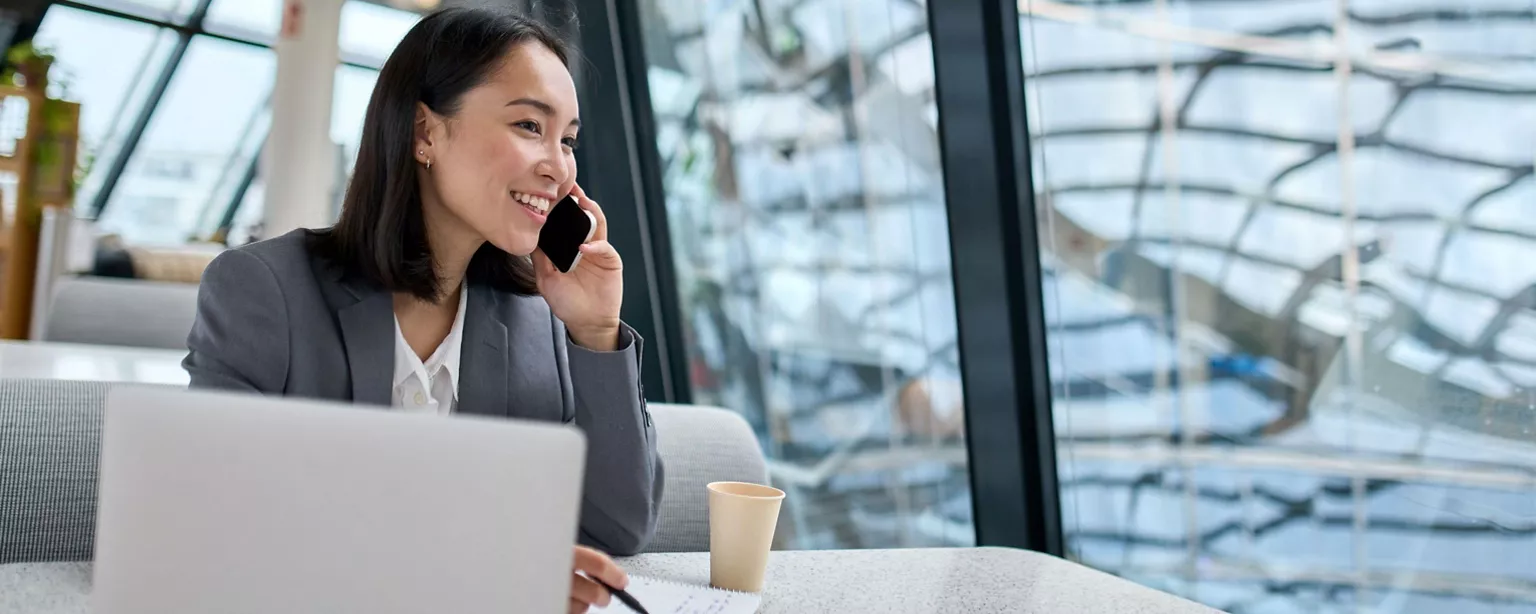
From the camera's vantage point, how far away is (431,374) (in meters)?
1.33

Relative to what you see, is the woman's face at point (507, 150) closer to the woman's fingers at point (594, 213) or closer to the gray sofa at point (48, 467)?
the woman's fingers at point (594, 213)

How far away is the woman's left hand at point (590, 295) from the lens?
135 centimetres

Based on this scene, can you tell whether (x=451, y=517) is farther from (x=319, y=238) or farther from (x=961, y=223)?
(x=961, y=223)

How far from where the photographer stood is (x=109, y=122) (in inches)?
307

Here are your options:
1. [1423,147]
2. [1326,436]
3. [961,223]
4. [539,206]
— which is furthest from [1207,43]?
[539,206]

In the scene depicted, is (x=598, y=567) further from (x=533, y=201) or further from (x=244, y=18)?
(x=244, y=18)

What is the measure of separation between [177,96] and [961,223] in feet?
24.2

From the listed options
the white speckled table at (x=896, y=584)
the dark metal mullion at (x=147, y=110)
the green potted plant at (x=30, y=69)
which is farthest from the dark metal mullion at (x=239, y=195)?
the white speckled table at (x=896, y=584)

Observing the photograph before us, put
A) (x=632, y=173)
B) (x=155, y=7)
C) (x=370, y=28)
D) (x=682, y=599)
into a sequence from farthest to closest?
(x=370, y=28), (x=155, y=7), (x=632, y=173), (x=682, y=599)

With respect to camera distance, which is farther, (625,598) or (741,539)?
(741,539)

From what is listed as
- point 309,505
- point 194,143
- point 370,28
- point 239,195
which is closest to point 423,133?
point 309,505

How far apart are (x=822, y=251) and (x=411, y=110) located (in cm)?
183

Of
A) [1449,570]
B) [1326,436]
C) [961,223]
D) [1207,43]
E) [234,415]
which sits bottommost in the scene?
[1449,570]

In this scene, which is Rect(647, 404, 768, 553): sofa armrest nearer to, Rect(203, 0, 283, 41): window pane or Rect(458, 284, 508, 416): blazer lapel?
Rect(458, 284, 508, 416): blazer lapel
